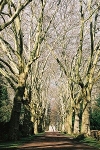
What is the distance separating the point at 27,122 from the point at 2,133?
5123mm

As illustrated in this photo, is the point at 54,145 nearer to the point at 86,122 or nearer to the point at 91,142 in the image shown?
the point at 91,142

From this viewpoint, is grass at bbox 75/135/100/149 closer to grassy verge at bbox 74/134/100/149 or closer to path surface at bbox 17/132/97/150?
grassy verge at bbox 74/134/100/149

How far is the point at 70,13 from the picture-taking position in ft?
90.1

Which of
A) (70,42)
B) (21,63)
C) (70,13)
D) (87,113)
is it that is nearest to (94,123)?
(70,42)

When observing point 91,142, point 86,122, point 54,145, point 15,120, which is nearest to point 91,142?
point 91,142

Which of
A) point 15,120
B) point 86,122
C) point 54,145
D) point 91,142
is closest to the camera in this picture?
point 54,145

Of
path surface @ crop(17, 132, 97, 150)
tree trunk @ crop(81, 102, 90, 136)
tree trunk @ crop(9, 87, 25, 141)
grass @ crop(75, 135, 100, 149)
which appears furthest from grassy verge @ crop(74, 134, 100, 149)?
tree trunk @ crop(9, 87, 25, 141)

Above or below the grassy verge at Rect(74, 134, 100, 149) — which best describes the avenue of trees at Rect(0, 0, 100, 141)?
above

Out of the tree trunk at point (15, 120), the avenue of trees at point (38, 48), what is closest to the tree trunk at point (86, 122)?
the avenue of trees at point (38, 48)

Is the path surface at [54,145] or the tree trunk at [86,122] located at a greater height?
the tree trunk at [86,122]

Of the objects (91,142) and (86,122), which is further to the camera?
(86,122)

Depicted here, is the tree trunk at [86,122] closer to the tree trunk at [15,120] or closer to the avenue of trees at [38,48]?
the avenue of trees at [38,48]

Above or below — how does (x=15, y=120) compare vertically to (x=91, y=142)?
above

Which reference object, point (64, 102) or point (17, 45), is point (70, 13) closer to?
point (17, 45)
